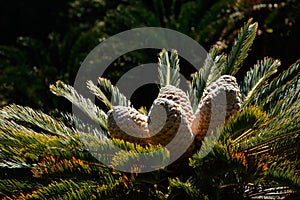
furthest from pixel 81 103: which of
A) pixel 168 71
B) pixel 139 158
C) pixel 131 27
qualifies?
pixel 131 27

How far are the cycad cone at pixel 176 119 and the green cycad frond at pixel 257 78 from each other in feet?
0.61

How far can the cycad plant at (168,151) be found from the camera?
0.93 metres

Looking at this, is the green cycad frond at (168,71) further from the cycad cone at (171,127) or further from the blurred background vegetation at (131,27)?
the blurred background vegetation at (131,27)

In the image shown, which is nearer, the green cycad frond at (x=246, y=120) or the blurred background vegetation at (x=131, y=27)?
the green cycad frond at (x=246, y=120)

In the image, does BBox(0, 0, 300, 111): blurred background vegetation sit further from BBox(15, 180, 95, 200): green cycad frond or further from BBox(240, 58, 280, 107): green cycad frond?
BBox(15, 180, 95, 200): green cycad frond

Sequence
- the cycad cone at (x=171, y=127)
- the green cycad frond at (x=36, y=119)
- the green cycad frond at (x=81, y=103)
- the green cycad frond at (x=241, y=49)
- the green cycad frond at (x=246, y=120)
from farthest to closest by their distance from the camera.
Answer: the green cycad frond at (x=241, y=49), the green cycad frond at (x=81, y=103), the green cycad frond at (x=36, y=119), the cycad cone at (x=171, y=127), the green cycad frond at (x=246, y=120)

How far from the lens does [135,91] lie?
228cm

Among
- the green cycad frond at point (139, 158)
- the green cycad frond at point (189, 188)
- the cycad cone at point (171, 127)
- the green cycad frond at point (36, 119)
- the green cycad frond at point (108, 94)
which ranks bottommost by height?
the green cycad frond at point (189, 188)

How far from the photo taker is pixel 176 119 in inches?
41.3

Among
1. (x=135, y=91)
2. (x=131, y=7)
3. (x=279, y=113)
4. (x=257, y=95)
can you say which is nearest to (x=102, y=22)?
(x=131, y=7)

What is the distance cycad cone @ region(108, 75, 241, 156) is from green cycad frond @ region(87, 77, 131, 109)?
8.4 inches

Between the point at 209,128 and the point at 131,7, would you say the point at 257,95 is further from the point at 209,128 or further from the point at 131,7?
the point at 131,7

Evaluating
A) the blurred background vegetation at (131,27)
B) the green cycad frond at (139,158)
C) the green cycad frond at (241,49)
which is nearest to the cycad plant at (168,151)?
the green cycad frond at (139,158)

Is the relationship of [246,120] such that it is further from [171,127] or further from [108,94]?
[108,94]
